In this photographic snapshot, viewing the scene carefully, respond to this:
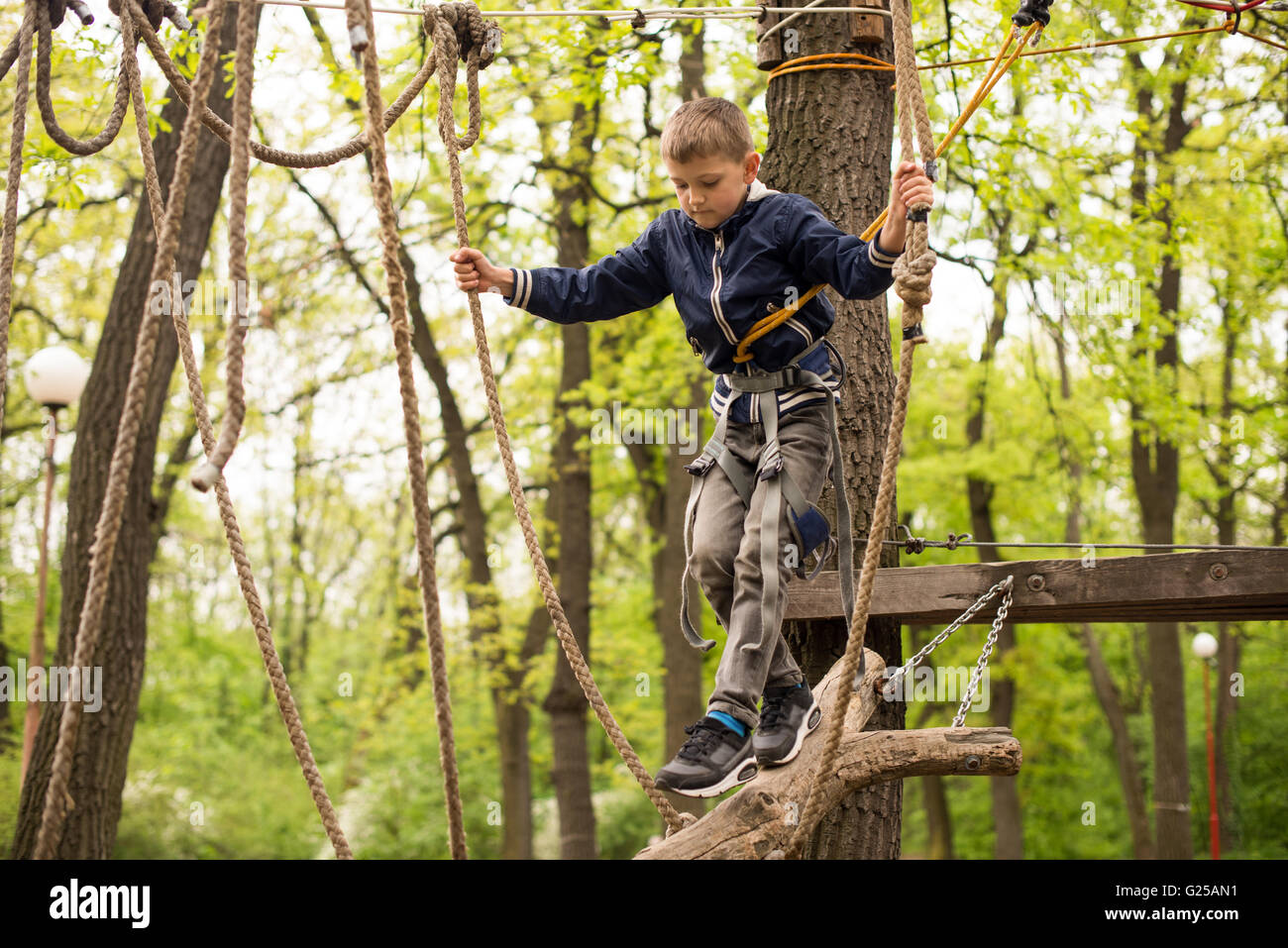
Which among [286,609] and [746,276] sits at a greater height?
[746,276]

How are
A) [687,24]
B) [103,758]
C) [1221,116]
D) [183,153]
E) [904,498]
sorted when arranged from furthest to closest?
[904,498] → [1221,116] → [687,24] → [103,758] → [183,153]

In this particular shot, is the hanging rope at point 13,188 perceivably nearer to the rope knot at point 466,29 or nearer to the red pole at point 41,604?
the rope knot at point 466,29

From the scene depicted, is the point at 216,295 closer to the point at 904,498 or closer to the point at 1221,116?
the point at 904,498

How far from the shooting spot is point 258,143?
280 centimetres

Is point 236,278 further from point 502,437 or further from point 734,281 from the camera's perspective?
point 734,281

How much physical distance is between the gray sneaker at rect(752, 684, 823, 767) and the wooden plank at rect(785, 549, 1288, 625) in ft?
1.57

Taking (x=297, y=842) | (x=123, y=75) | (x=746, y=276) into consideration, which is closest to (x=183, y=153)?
(x=123, y=75)

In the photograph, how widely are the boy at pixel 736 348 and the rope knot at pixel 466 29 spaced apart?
0.59 m

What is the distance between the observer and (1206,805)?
17.3 metres

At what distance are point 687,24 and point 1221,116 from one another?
7.57 m

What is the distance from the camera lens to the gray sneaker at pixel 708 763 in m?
2.40

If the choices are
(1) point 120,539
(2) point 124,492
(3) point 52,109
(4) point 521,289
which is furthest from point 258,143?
(1) point 120,539

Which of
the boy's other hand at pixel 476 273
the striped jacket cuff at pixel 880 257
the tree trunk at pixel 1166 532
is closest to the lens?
the striped jacket cuff at pixel 880 257

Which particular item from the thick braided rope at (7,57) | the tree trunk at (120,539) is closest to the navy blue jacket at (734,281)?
the thick braided rope at (7,57)
